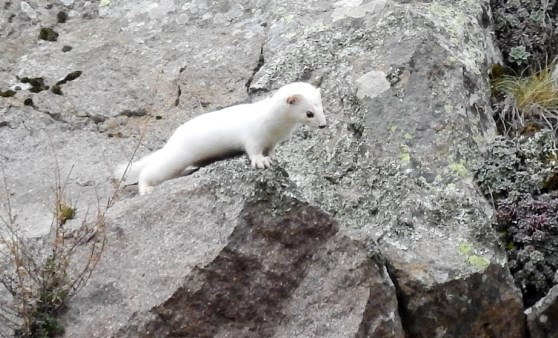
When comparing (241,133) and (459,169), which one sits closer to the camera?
(241,133)

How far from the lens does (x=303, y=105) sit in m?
5.00

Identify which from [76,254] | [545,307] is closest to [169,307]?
[76,254]

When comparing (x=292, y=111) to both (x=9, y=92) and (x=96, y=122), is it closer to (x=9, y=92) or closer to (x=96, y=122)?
(x=96, y=122)

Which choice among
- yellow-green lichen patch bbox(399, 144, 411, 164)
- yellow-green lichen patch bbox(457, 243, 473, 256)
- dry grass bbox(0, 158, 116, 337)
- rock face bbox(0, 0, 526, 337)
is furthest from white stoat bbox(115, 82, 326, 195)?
yellow-green lichen patch bbox(457, 243, 473, 256)

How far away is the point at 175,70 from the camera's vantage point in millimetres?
6906

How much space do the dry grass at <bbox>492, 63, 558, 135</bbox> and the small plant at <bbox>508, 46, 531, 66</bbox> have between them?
313 mm

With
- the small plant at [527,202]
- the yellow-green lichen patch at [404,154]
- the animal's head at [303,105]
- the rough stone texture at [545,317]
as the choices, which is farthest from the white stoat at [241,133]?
the rough stone texture at [545,317]

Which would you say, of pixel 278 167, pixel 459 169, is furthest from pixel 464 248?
pixel 278 167

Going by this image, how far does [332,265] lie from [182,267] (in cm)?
76

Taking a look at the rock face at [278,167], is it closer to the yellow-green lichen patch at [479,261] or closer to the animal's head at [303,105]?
the yellow-green lichen patch at [479,261]

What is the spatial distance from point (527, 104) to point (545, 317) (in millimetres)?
1968

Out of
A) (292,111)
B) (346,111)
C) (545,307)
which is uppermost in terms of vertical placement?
(292,111)

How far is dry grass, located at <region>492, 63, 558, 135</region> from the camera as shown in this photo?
6.52 meters

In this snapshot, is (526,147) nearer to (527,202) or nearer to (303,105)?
(527,202)
